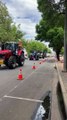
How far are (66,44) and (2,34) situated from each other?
85.3 ft

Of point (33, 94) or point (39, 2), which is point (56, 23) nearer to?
point (39, 2)

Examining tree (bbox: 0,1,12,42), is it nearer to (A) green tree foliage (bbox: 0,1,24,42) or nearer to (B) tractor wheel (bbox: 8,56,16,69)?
(A) green tree foliage (bbox: 0,1,24,42)

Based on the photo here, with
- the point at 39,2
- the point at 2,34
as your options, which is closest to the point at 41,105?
the point at 39,2

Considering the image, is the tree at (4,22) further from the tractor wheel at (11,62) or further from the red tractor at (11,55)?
the tractor wheel at (11,62)

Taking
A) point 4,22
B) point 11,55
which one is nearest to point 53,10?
point 11,55

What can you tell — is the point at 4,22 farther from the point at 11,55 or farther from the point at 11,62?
the point at 11,62

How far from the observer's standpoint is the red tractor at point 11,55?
3014 centimetres

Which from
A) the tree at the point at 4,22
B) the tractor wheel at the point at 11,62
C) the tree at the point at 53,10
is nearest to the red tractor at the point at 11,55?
the tractor wheel at the point at 11,62

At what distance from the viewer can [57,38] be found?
58.4m

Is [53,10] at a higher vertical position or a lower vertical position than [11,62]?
higher

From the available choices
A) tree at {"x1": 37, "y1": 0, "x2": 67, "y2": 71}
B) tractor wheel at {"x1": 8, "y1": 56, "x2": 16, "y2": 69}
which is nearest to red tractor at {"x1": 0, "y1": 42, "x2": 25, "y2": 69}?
tractor wheel at {"x1": 8, "y1": 56, "x2": 16, "y2": 69}

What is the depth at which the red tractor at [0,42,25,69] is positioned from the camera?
30141mm

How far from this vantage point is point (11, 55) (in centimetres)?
3109

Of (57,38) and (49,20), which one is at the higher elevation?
(49,20)
